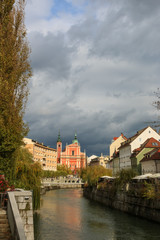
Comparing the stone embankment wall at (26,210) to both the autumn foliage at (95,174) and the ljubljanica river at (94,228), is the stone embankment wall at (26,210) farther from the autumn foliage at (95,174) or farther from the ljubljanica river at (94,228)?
the autumn foliage at (95,174)

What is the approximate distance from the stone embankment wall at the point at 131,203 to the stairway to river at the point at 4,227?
1945 cm

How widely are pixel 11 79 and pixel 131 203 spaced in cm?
2318

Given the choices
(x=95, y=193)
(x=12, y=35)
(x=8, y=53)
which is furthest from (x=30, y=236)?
(x=95, y=193)

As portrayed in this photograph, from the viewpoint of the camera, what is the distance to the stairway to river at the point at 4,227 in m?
11.5

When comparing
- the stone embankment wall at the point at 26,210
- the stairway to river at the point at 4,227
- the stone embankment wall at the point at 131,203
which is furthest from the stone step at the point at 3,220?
the stone embankment wall at the point at 131,203

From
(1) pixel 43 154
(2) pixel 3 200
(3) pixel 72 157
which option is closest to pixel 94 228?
(2) pixel 3 200

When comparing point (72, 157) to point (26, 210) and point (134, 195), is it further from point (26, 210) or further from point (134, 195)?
point (26, 210)

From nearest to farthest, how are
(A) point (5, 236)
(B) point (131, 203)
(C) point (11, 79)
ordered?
(A) point (5, 236) < (C) point (11, 79) < (B) point (131, 203)

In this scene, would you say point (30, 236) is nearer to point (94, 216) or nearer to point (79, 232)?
point (79, 232)

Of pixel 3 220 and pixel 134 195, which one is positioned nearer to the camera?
pixel 3 220

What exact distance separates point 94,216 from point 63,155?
407 feet

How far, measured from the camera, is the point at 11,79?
70.1ft

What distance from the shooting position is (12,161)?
20.2 meters

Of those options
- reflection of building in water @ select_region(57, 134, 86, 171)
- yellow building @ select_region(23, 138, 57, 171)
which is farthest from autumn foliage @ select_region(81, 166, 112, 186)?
reflection of building in water @ select_region(57, 134, 86, 171)
